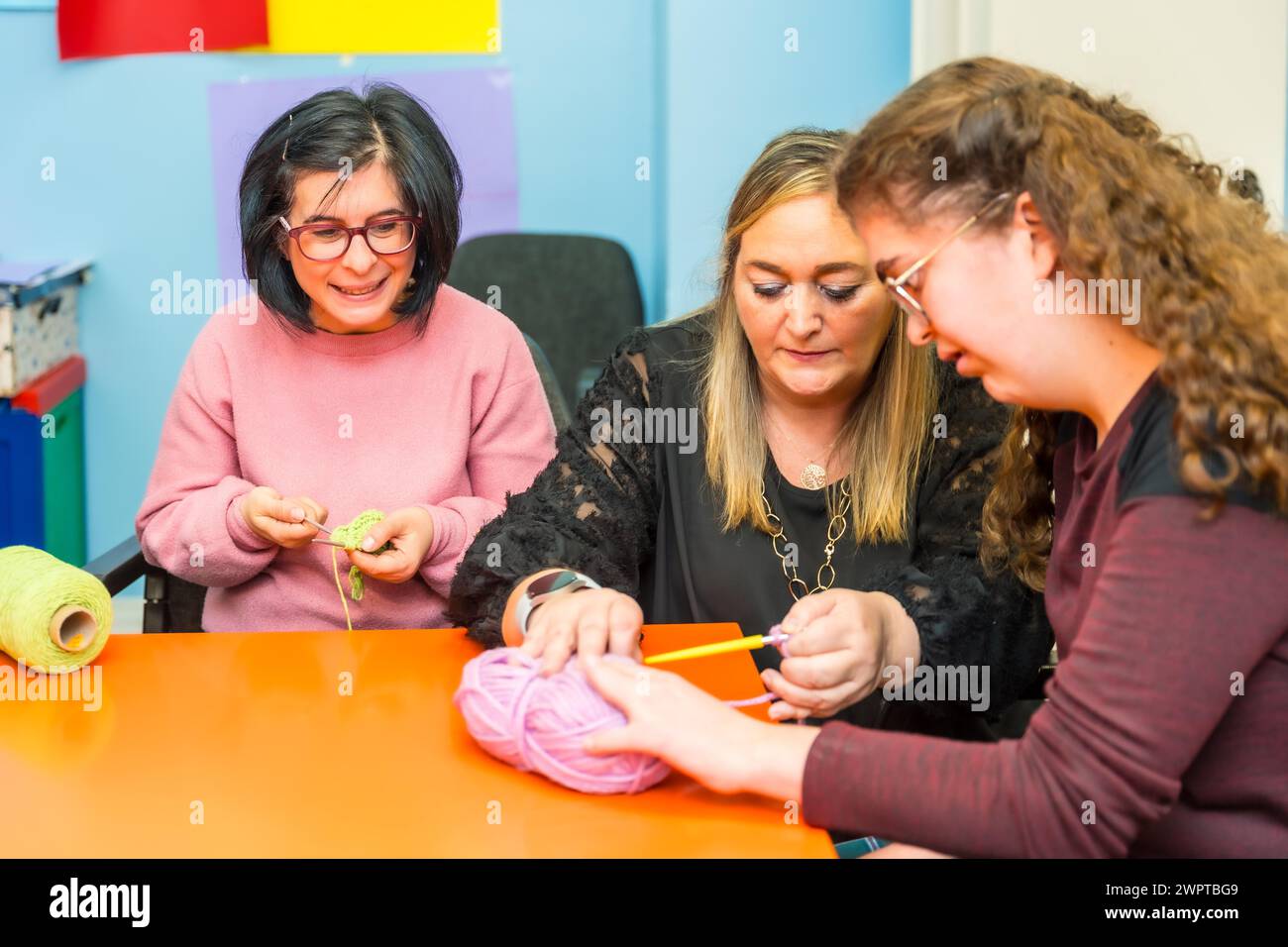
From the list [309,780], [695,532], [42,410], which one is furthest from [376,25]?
[309,780]

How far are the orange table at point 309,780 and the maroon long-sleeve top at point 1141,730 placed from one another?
0.28ft

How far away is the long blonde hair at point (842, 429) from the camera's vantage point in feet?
5.65

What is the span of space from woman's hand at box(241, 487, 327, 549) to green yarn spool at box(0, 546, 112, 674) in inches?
12.0

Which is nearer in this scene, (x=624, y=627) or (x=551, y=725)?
(x=551, y=725)

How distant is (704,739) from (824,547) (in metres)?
0.64

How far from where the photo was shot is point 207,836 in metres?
1.11

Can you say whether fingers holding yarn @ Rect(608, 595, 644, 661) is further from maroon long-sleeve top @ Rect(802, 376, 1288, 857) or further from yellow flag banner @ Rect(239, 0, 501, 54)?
yellow flag banner @ Rect(239, 0, 501, 54)

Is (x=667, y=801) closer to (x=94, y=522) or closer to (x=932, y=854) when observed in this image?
(x=932, y=854)

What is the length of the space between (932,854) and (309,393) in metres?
1.20

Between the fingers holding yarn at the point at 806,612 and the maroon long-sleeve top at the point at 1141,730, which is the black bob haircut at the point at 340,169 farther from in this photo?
the maroon long-sleeve top at the point at 1141,730

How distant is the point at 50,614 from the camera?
143cm

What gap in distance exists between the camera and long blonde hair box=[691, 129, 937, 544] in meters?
1.72

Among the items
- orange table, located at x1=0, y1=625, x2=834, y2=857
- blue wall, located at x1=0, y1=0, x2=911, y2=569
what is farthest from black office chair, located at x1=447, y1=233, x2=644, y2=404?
orange table, located at x1=0, y1=625, x2=834, y2=857

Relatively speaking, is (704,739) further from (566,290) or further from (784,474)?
(566,290)
